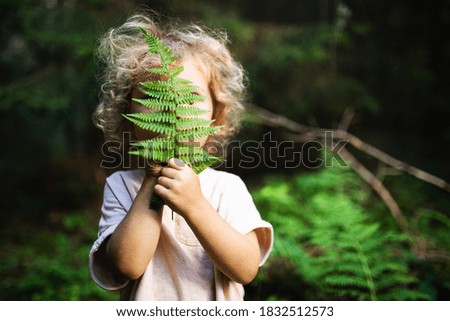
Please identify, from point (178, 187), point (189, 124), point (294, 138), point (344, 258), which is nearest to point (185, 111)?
point (189, 124)

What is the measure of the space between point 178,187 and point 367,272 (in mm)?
1625

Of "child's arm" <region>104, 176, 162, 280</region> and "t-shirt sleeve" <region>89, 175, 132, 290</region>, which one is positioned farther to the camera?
"t-shirt sleeve" <region>89, 175, 132, 290</region>

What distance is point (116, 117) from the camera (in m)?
1.71

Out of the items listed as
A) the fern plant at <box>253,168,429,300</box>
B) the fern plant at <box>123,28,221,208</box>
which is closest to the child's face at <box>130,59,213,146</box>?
the fern plant at <box>123,28,221,208</box>

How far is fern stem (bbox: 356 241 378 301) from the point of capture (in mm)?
2318

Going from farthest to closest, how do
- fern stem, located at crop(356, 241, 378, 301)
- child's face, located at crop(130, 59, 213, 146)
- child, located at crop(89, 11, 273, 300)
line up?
fern stem, located at crop(356, 241, 378, 301) → child's face, located at crop(130, 59, 213, 146) → child, located at crop(89, 11, 273, 300)

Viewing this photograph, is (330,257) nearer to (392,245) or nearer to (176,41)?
(392,245)

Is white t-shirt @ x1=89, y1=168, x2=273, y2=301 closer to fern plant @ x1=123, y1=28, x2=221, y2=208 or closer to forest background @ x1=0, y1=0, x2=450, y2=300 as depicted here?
fern plant @ x1=123, y1=28, x2=221, y2=208

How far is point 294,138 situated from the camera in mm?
5211

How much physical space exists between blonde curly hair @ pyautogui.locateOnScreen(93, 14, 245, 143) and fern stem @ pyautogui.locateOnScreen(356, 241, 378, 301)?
49.0 inches

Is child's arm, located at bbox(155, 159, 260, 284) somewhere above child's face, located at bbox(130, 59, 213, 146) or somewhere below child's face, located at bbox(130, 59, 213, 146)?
below

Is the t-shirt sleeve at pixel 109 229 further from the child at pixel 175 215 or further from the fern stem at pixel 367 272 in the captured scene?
the fern stem at pixel 367 272

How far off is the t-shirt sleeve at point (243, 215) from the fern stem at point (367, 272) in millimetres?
1079
